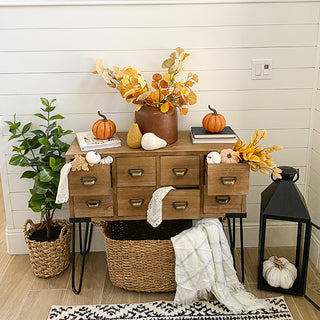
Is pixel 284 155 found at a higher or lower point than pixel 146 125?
lower

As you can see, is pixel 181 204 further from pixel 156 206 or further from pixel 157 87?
pixel 157 87

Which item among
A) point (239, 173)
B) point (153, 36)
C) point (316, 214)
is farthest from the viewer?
point (316, 214)

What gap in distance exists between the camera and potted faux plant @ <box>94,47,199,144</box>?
85.1 inches

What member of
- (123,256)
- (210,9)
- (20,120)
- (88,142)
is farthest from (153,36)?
(123,256)

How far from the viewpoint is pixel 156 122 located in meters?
2.16

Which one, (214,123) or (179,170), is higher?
(214,123)

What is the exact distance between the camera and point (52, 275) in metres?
2.45

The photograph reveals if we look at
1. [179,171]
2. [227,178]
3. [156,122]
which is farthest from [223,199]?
[156,122]

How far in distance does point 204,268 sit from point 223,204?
315 millimetres

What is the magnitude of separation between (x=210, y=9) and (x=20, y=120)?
3.80 feet

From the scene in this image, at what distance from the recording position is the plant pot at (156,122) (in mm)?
2162

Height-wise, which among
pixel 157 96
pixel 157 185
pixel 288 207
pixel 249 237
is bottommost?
pixel 249 237

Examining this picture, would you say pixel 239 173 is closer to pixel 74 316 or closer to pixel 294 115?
pixel 294 115

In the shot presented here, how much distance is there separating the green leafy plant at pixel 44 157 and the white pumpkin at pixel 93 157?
0.26 metres
